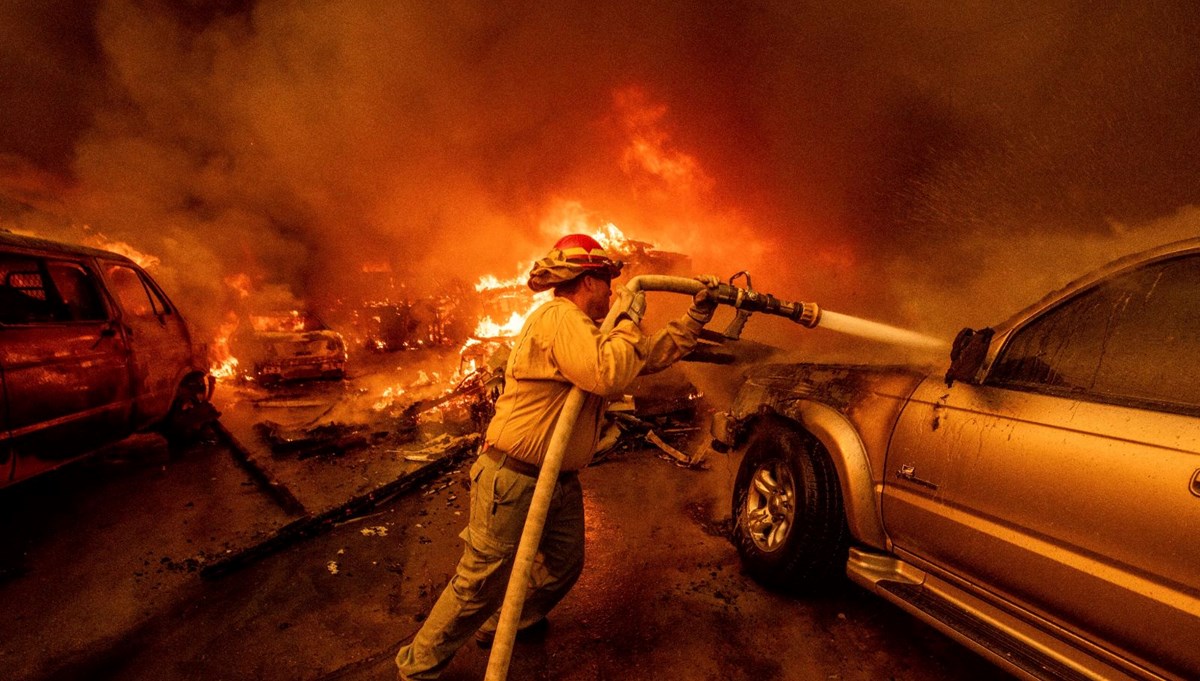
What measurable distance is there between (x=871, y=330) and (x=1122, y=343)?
39.6 inches

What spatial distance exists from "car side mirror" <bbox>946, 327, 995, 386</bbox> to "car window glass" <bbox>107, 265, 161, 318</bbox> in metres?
6.80

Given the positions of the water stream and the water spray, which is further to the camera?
the water stream

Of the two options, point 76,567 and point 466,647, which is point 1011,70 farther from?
point 76,567

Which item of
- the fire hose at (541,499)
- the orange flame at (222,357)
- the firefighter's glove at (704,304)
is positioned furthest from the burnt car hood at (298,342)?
the firefighter's glove at (704,304)

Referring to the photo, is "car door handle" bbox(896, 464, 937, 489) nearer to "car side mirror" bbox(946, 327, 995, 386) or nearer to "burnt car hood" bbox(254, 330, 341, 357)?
"car side mirror" bbox(946, 327, 995, 386)

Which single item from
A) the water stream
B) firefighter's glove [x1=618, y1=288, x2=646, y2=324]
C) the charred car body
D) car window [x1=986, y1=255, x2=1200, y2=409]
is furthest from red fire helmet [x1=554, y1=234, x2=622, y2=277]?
the charred car body

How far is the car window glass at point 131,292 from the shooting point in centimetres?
509

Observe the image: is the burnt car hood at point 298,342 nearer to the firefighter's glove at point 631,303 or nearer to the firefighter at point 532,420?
the firefighter at point 532,420

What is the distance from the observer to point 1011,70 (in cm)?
894

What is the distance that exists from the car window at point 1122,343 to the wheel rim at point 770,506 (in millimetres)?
1385

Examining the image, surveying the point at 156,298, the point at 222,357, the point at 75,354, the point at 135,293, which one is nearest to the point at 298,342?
the point at 222,357

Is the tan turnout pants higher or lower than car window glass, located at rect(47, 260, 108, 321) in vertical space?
lower

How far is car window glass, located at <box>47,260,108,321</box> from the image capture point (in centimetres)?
447

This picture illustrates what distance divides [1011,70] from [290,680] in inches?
494
